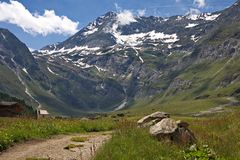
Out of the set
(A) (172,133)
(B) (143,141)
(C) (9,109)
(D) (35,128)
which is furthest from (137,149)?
(C) (9,109)

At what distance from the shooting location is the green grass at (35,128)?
Answer: 2647 centimetres

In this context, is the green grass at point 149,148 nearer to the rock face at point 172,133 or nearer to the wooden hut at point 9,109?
the rock face at point 172,133

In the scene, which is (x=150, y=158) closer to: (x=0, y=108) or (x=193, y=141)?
(x=193, y=141)

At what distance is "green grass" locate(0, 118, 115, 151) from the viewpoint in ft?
86.8

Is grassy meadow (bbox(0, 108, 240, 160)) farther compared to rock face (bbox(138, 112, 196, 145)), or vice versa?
rock face (bbox(138, 112, 196, 145))

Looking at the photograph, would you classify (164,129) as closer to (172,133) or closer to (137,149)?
(172,133)

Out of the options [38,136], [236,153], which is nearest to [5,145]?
[38,136]

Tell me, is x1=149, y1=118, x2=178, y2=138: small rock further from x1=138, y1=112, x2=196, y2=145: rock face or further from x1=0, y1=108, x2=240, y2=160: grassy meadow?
x1=0, y1=108, x2=240, y2=160: grassy meadow

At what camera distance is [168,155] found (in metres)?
18.3

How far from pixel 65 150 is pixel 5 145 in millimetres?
3349

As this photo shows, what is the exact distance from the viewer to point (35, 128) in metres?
30.9

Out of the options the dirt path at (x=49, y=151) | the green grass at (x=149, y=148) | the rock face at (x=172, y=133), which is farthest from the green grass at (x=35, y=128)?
the rock face at (x=172, y=133)

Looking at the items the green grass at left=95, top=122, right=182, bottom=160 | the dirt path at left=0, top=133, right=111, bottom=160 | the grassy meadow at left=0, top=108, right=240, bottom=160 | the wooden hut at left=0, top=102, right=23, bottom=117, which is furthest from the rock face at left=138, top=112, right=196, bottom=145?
the wooden hut at left=0, top=102, right=23, bottom=117

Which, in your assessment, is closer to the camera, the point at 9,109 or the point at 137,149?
the point at 137,149
